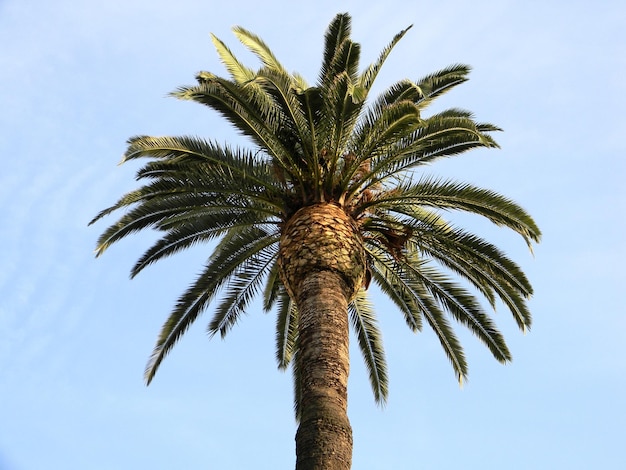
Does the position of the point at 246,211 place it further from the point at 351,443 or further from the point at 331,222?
the point at 351,443

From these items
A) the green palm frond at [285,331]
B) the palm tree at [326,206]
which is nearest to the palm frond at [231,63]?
the palm tree at [326,206]

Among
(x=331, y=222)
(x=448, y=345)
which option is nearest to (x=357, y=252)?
(x=331, y=222)

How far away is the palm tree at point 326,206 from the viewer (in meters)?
12.1

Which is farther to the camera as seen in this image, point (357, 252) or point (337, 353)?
point (357, 252)

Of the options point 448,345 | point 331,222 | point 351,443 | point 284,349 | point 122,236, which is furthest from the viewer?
point 284,349

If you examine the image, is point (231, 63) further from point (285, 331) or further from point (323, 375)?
point (323, 375)

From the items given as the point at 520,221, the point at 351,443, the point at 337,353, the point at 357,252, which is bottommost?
the point at 351,443

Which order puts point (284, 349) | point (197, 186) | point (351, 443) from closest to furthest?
point (351, 443) < point (197, 186) < point (284, 349)

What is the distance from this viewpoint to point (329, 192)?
42.8 ft

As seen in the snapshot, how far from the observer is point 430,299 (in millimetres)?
15141

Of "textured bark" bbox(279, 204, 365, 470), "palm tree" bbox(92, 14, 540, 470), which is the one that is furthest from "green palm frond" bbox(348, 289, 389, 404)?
"textured bark" bbox(279, 204, 365, 470)

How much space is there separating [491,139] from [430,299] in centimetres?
355

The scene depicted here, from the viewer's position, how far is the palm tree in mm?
12078

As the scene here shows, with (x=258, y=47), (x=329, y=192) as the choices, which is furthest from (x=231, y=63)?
(x=329, y=192)
